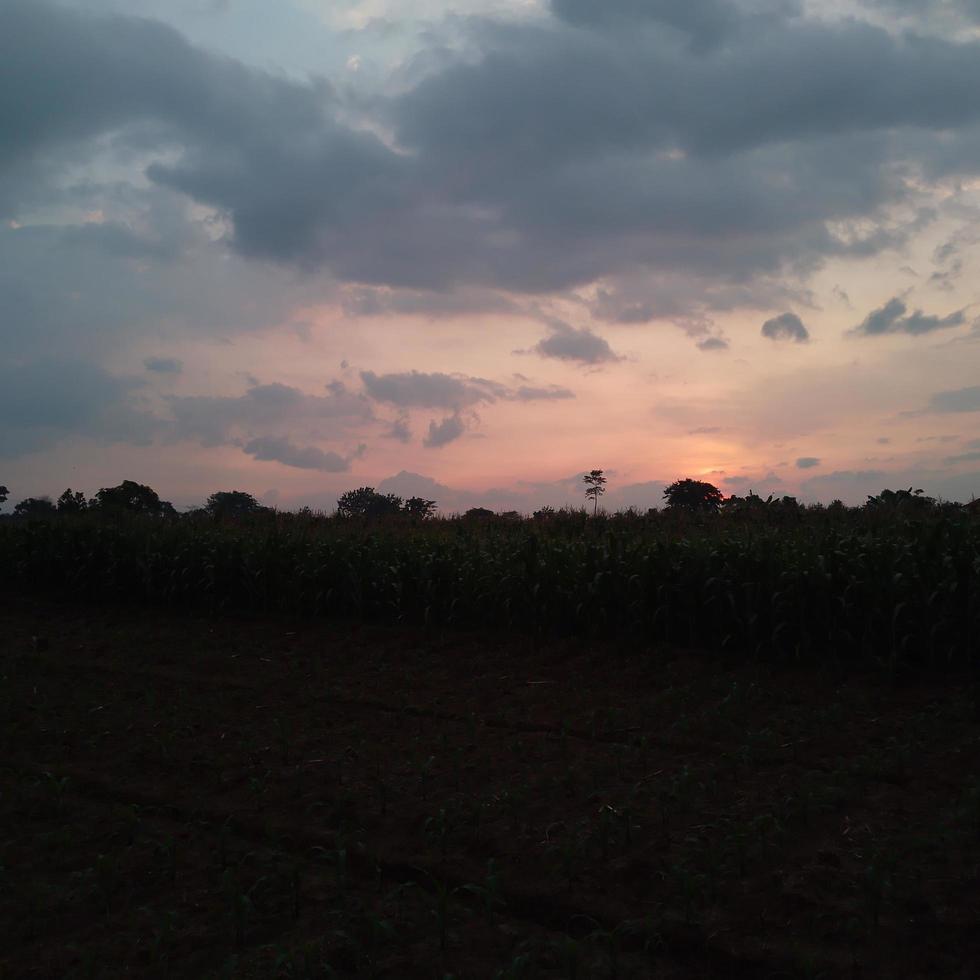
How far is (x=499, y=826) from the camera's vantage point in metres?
4.19

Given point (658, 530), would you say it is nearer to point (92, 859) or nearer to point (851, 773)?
point (851, 773)

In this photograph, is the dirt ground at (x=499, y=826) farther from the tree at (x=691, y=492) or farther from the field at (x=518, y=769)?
the tree at (x=691, y=492)

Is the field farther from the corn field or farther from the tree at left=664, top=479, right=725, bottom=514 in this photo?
the tree at left=664, top=479, right=725, bottom=514

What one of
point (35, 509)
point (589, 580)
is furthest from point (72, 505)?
point (589, 580)

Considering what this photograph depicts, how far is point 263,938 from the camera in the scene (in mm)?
3234

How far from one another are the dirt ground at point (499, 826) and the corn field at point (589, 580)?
0.56 meters

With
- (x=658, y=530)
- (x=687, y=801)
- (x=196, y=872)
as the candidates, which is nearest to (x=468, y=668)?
(x=687, y=801)

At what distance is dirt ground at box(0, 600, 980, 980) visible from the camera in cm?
314

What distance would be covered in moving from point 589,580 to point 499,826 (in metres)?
4.33

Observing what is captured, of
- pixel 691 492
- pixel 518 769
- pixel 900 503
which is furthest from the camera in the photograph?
pixel 691 492

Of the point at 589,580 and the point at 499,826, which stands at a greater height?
the point at 589,580

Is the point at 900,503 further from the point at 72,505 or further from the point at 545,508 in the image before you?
the point at 72,505

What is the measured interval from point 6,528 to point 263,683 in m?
9.72

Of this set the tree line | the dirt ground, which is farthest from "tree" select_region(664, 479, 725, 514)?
the dirt ground
